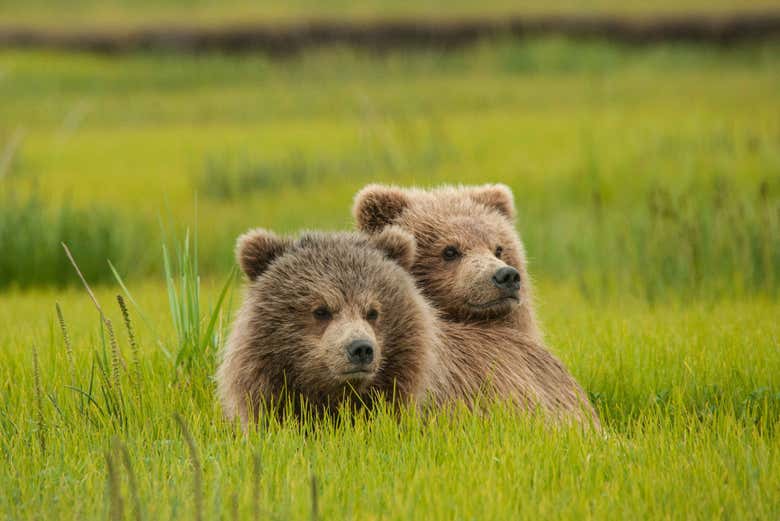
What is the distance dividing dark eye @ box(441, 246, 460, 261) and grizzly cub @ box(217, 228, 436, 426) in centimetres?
80

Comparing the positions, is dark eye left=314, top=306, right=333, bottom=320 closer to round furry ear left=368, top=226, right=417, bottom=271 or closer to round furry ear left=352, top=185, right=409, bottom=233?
round furry ear left=368, top=226, right=417, bottom=271

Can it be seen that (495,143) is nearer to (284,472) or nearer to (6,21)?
(284,472)

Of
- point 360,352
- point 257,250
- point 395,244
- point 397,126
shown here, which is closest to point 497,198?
point 395,244

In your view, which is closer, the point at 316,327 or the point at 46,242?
the point at 316,327

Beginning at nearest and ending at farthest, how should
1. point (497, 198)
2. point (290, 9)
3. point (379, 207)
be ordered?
1. point (379, 207)
2. point (497, 198)
3. point (290, 9)

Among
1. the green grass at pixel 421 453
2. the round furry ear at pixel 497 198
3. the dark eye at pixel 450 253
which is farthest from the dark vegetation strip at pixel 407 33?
the green grass at pixel 421 453

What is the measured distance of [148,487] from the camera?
3783mm

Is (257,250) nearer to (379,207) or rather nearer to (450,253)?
(379,207)

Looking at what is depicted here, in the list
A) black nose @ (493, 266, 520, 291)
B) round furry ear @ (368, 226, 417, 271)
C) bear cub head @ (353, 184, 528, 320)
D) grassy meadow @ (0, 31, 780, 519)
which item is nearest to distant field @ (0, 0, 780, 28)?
grassy meadow @ (0, 31, 780, 519)

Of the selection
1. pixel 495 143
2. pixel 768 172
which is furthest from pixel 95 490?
pixel 495 143

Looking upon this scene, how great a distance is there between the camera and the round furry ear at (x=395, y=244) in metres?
4.74

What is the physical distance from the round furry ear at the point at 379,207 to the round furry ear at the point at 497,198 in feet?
1.61

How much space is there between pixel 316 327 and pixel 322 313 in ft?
0.22

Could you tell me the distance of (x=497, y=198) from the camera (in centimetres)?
583
